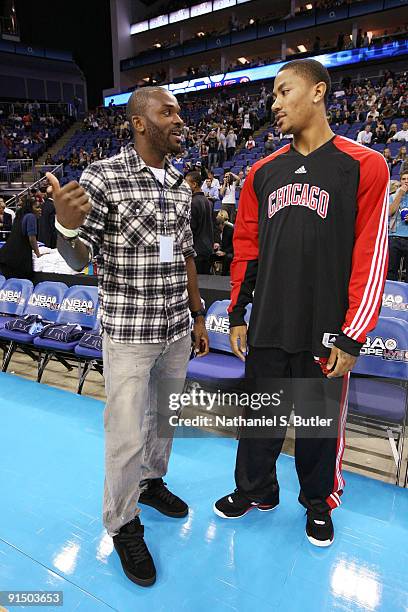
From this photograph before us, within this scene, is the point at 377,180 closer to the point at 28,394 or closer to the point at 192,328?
the point at 192,328

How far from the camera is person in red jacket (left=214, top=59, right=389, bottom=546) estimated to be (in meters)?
1.43

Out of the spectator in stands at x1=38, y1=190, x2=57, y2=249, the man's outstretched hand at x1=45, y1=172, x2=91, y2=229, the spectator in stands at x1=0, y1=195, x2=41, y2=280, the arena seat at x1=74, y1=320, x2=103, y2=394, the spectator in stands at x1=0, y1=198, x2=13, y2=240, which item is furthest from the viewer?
the spectator in stands at x1=0, y1=198, x2=13, y2=240

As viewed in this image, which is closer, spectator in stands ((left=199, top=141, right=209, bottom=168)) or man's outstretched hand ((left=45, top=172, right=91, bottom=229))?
man's outstretched hand ((left=45, top=172, right=91, bottom=229))

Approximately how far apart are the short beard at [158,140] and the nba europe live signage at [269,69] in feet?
41.5

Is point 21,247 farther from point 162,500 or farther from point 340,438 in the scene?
point 340,438

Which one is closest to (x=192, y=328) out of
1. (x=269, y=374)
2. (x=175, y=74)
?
(x=269, y=374)

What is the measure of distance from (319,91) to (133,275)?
91 cm

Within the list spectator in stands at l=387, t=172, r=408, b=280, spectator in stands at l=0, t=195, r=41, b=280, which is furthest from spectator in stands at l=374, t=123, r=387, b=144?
spectator in stands at l=0, t=195, r=41, b=280

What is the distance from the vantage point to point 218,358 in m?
2.82

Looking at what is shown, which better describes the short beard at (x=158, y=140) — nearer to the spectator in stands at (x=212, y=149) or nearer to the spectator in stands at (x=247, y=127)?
the spectator in stands at (x=212, y=149)

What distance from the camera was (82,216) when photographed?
1256 mm

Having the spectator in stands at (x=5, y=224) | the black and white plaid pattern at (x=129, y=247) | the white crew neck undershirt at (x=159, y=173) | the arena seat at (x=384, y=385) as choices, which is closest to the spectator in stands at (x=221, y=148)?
the spectator in stands at (x=5, y=224)

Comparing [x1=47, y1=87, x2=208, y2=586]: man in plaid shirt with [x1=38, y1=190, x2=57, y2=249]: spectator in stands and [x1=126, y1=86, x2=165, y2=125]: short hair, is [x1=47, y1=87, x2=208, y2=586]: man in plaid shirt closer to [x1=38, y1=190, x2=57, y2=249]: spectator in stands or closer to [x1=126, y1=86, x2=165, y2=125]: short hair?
[x1=126, y1=86, x2=165, y2=125]: short hair

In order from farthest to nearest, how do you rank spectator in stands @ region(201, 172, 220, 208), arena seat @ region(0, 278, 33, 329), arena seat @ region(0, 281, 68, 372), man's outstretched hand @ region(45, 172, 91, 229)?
spectator in stands @ region(201, 172, 220, 208) → arena seat @ region(0, 278, 33, 329) → arena seat @ region(0, 281, 68, 372) → man's outstretched hand @ region(45, 172, 91, 229)
